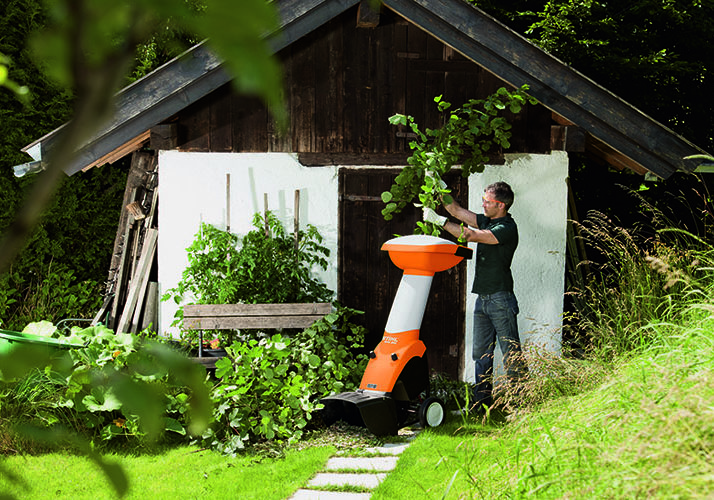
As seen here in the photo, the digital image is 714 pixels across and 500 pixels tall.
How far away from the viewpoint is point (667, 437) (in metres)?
2.08

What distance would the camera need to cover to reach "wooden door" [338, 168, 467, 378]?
664 cm

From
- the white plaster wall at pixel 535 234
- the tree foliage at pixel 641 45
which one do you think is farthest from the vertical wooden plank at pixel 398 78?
the tree foliage at pixel 641 45

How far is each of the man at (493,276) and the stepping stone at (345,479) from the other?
5.42 ft

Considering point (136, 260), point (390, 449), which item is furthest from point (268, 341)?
point (136, 260)

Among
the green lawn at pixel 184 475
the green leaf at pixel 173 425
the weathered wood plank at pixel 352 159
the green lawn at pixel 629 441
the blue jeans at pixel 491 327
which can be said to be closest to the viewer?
the green lawn at pixel 629 441

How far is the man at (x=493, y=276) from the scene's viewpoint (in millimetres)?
5742

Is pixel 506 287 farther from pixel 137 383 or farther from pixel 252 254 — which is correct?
pixel 137 383

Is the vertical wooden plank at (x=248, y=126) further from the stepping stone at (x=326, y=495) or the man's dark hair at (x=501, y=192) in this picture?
the stepping stone at (x=326, y=495)

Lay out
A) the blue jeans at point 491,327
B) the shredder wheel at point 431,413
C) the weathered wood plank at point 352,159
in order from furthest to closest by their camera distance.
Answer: the weathered wood plank at point 352,159 < the blue jeans at point 491,327 < the shredder wheel at point 431,413

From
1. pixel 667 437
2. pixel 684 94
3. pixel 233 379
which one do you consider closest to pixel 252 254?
pixel 233 379

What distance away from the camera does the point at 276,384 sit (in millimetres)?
5301

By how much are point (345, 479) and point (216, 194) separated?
10.3ft

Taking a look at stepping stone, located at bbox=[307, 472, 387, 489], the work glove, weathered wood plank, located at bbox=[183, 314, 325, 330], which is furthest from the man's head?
stepping stone, located at bbox=[307, 472, 387, 489]

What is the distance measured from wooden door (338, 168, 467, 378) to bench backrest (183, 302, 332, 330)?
752mm
